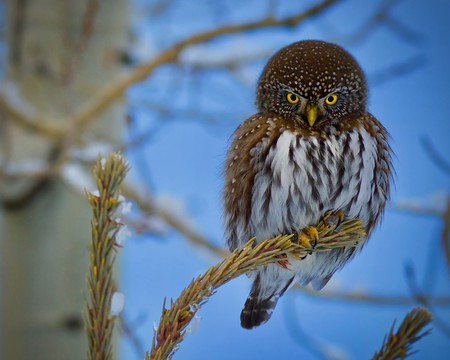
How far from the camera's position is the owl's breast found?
0.71 m

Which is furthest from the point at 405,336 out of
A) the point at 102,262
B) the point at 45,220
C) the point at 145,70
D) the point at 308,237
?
the point at 45,220

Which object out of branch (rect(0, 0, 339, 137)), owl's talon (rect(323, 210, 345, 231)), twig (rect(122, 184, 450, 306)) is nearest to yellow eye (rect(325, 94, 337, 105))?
owl's talon (rect(323, 210, 345, 231))

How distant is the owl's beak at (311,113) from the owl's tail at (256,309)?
9.0 inches

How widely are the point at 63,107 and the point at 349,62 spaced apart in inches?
77.6

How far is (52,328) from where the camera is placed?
2170 millimetres

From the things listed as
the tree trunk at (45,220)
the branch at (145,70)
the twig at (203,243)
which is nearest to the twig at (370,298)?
the twig at (203,243)

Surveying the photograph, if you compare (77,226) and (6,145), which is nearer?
(6,145)

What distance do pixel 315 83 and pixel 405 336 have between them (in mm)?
278

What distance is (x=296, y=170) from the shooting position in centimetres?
72

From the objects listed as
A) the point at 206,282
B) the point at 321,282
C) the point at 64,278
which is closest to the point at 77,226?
the point at 64,278

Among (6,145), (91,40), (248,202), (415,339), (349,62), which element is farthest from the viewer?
(91,40)

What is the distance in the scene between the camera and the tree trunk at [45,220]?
7.18 ft

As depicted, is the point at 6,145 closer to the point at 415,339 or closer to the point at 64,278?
the point at 64,278

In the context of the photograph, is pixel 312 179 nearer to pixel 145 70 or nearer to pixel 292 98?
pixel 292 98
